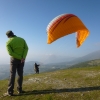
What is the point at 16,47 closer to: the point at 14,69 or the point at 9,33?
the point at 9,33

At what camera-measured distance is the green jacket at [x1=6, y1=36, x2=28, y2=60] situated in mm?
10859

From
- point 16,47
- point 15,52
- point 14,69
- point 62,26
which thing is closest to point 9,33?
point 16,47

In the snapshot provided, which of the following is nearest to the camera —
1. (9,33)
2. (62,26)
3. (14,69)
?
(9,33)

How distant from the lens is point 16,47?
11094 millimetres

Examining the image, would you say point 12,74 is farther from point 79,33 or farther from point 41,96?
point 79,33

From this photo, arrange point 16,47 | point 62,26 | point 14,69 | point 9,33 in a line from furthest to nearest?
point 62,26 < point 14,69 < point 16,47 < point 9,33

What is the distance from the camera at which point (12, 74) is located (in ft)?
37.3

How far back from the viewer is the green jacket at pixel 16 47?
10859mm

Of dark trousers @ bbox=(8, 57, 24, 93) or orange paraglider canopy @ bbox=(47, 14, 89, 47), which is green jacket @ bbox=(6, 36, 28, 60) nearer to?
dark trousers @ bbox=(8, 57, 24, 93)

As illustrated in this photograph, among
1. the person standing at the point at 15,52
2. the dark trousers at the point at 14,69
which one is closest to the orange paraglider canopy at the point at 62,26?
the person standing at the point at 15,52

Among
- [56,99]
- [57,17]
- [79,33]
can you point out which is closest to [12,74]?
[56,99]

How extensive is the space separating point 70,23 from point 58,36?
2052mm

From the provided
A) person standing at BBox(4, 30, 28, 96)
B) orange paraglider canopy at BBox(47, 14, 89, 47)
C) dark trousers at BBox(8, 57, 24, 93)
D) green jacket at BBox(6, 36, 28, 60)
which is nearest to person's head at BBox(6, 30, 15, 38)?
person standing at BBox(4, 30, 28, 96)

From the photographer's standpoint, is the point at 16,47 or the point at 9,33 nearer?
the point at 9,33
